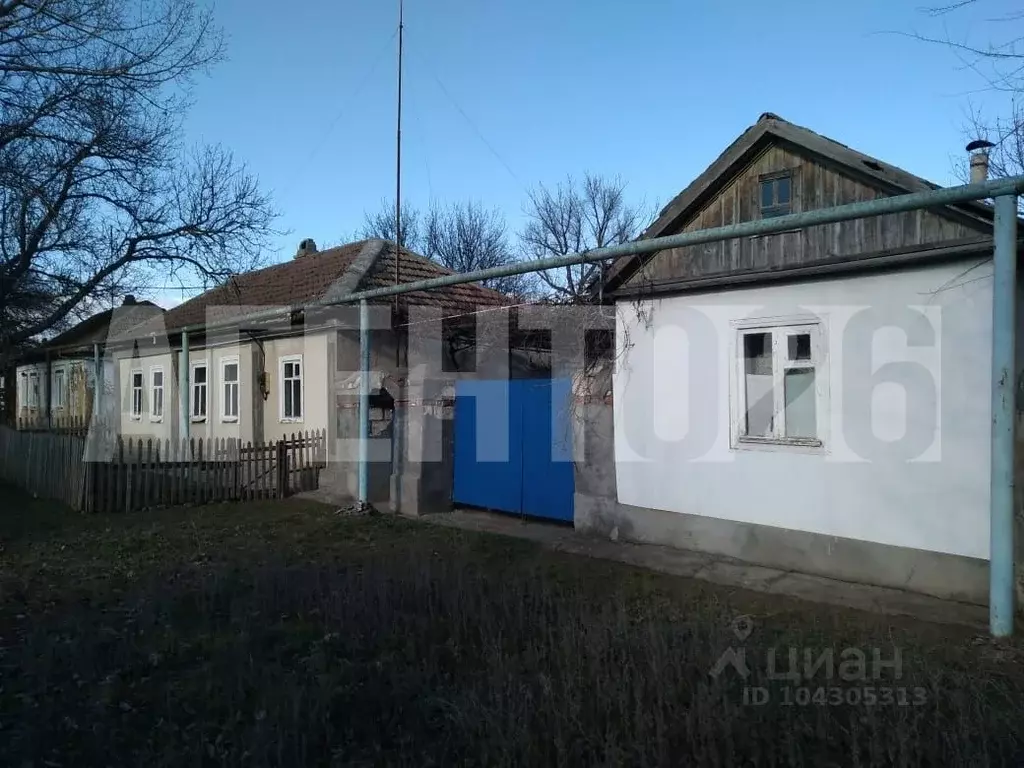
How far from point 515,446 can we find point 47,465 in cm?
838

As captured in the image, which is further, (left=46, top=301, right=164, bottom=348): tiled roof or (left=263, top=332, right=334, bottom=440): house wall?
(left=46, top=301, right=164, bottom=348): tiled roof

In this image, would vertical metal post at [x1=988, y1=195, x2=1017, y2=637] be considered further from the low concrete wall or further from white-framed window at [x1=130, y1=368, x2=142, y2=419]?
white-framed window at [x1=130, y1=368, x2=142, y2=419]

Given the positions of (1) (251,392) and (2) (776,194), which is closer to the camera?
(2) (776,194)

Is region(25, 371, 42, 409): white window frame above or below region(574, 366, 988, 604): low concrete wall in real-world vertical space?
above

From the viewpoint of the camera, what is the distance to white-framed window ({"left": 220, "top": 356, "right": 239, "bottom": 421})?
16516 mm

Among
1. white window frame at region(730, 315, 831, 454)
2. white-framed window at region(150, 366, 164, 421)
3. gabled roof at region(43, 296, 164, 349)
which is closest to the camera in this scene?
white window frame at region(730, 315, 831, 454)

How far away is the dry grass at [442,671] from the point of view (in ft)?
12.0

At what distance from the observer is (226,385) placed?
16938 mm

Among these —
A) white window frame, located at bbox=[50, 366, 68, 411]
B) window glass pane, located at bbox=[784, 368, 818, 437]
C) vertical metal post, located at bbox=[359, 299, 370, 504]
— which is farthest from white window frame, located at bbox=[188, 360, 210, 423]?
white window frame, located at bbox=[50, 366, 68, 411]

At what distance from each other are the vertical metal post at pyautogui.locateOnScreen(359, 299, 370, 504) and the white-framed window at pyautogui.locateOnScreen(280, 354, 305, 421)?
11.6 feet

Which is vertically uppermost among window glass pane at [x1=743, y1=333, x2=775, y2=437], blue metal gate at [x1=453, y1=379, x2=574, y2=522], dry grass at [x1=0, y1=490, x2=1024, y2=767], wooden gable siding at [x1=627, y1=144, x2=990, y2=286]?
wooden gable siding at [x1=627, y1=144, x2=990, y2=286]

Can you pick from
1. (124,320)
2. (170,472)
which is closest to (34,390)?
(124,320)

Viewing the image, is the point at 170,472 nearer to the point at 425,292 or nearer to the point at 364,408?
the point at 364,408

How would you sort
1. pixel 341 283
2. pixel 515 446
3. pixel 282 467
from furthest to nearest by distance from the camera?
1. pixel 341 283
2. pixel 282 467
3. pixel 515 446
